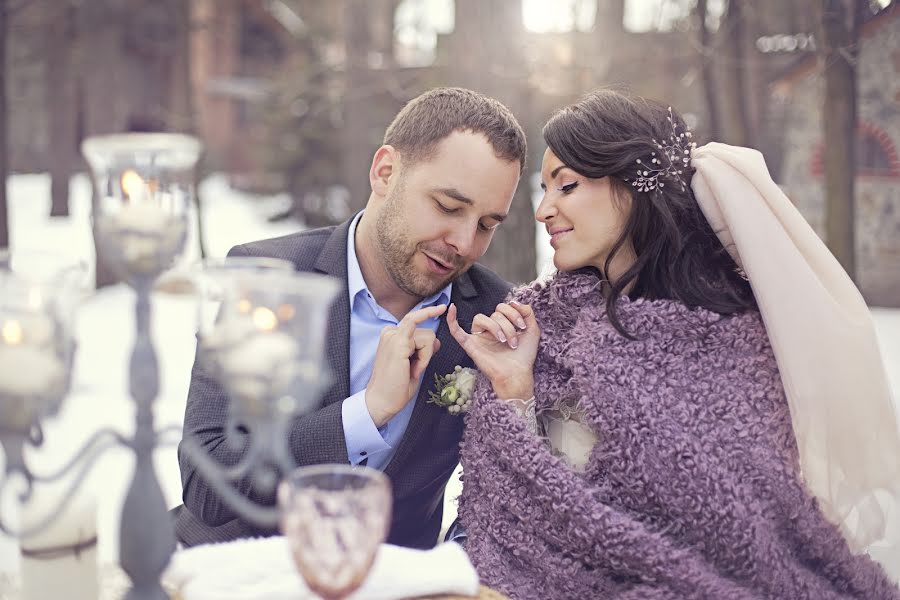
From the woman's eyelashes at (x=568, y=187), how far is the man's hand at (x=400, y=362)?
0.55m

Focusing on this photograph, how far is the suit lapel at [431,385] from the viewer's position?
8.39 feet

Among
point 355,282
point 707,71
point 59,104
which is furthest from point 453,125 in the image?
point 59,104

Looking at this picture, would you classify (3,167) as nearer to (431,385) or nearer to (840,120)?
(840,120)

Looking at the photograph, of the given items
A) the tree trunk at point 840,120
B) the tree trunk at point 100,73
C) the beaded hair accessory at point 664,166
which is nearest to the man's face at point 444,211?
the beaded hair accessory at point 664,166

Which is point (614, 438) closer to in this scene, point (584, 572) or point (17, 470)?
point (584, 572)

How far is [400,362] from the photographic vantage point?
2.12 meters

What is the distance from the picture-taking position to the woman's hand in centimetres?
232

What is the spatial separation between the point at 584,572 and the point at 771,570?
435 millimetres

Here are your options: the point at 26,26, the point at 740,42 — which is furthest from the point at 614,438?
the point at 26,26

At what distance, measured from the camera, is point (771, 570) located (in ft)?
7.04

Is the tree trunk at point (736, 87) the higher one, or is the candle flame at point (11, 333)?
the tree trunk at point (736, 87)

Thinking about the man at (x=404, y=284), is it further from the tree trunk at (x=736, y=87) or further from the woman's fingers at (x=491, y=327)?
the tree trunk at (x=736, y=87)

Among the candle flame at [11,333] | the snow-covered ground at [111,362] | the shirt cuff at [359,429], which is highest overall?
the candle flame at [11,333]

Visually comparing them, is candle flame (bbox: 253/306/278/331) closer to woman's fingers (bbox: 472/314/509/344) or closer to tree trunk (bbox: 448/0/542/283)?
woman's fingers (bbox: 472/314/509/344)
